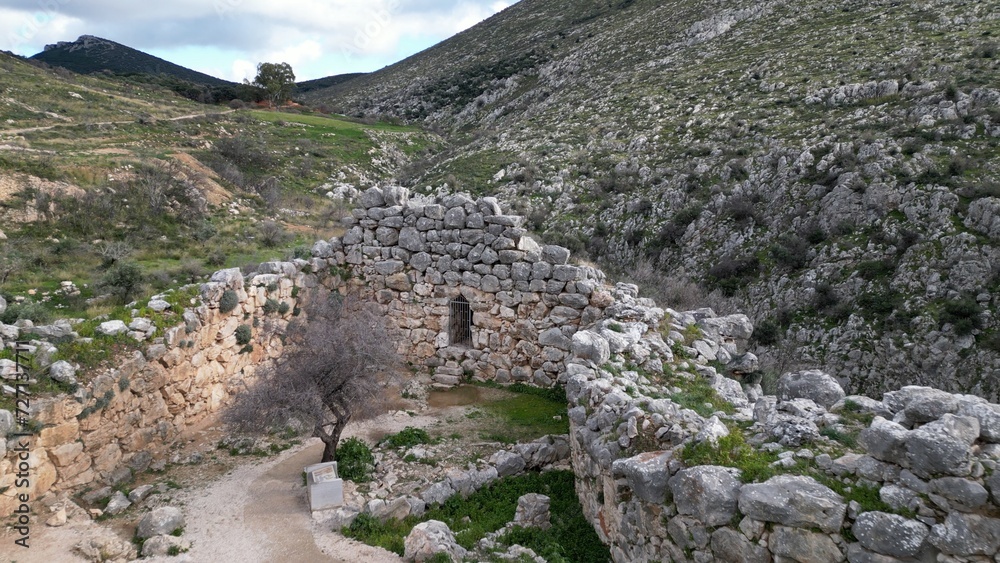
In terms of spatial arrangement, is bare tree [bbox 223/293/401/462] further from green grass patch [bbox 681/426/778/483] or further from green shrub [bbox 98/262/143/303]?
green grass patch [bbox 681/426/778/483]

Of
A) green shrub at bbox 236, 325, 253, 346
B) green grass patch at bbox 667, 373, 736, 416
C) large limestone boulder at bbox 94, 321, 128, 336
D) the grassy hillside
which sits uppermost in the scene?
the grassy hillside

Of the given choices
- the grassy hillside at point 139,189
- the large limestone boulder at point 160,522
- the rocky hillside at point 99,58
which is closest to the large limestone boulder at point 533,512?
the large limestone boulder at point 160,522

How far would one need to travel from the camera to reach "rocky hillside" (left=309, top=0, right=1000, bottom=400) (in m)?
15.5

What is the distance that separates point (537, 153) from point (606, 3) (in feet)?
130

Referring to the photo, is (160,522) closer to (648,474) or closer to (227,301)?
(227,301)

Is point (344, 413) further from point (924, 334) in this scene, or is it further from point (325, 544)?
point (924, 334)

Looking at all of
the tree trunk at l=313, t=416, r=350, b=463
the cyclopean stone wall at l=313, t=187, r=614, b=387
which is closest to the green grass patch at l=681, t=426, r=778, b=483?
the tree trunk at l=313, t=416, r=350, b=463

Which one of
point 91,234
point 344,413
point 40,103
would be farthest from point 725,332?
point 40,103

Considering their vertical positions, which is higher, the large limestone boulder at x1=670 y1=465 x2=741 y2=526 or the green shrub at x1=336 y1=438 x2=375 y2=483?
the large limestone boulder at x1=670 y1=465 x2=741 y2=526

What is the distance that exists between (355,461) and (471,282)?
517 centimetres

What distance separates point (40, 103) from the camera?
30047 mm

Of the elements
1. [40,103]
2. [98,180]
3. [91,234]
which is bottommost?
[91,234]

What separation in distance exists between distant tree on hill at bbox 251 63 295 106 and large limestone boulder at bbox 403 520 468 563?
55103 millimetres

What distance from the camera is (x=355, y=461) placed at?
28.8 feet
